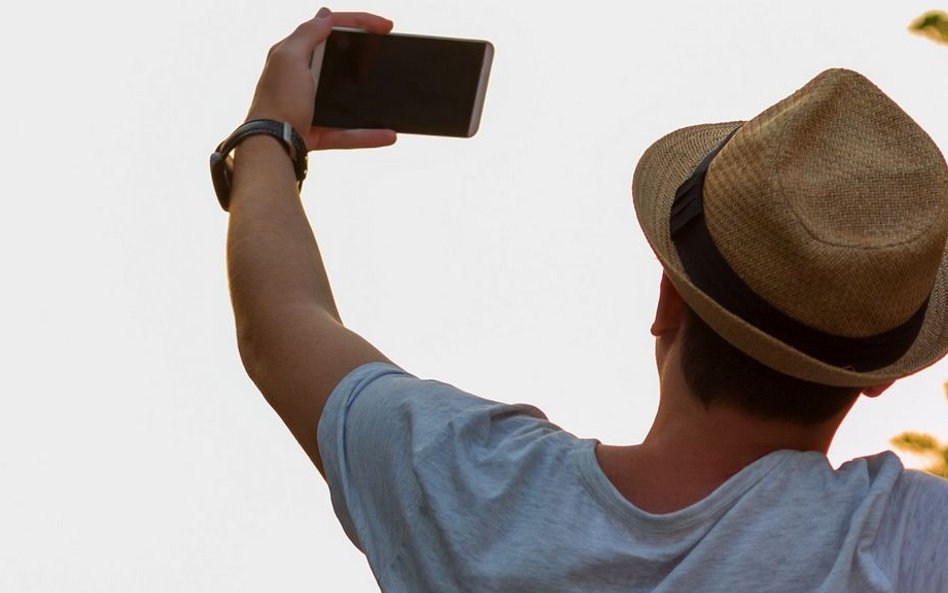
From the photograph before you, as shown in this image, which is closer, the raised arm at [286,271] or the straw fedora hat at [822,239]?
the straw fedora hat at [822,239]

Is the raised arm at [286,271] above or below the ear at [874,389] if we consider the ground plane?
above

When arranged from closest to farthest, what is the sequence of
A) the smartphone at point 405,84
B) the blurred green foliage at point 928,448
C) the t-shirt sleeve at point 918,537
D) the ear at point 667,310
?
the t-shirt sleeve at point 918,537, the ear at point 667,310, the smartphone at point 405,84, the blurred green foliage at point 928,448

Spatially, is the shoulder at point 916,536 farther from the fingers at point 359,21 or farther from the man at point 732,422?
the fingers at point 359,21

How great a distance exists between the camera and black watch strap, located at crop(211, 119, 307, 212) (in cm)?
126

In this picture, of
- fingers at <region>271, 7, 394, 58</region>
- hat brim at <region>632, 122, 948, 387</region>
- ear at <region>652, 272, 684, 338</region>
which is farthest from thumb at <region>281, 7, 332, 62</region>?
ear at <region>652, 272, 684, 338</region>

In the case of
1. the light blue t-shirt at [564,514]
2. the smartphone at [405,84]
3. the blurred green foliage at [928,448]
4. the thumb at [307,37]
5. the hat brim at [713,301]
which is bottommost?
the blurred green foliage at [928,448]

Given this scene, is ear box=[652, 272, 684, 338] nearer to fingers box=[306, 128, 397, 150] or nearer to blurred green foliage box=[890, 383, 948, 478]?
fingers box=[306, 128, 397, 150]

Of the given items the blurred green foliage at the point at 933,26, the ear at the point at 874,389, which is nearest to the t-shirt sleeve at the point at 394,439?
the ear at the point at 874,389

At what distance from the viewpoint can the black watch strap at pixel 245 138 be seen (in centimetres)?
126

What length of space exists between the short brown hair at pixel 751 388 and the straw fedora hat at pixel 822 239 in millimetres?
19

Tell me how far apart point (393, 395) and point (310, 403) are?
78 millimetres

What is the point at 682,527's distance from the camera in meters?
0.96

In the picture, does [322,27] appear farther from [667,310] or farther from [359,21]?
[667,310]

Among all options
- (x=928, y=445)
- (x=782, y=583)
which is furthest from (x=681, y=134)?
(x=928, y=445)
